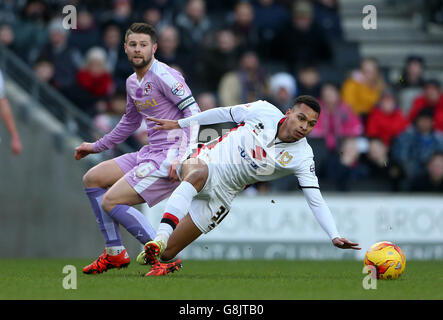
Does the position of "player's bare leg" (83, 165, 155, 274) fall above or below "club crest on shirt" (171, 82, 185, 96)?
below

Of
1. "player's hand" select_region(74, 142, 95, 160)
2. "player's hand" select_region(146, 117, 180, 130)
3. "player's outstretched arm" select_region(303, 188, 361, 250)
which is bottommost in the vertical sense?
"player's outstretched arm" select_region(303, 188, 361, 250)

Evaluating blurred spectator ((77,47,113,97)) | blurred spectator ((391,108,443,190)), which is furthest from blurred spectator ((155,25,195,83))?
blurred spectator ((391,108,443,190))

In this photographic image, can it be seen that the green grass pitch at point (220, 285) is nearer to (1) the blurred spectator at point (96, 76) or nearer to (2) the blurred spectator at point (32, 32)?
(1) the blurred spectator at point (96, 76)

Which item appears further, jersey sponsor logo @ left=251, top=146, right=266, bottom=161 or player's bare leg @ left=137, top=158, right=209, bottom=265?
jersey sponsor logo @ left=251, top=146, right=266, bottom=161

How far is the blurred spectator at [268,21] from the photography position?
1598 centimetres

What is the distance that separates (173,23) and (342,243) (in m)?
8.84

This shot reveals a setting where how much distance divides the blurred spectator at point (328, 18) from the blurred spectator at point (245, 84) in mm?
2602

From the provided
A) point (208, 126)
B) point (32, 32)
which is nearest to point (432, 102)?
point (208, 126)

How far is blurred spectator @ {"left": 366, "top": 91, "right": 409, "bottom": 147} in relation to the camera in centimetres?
1440

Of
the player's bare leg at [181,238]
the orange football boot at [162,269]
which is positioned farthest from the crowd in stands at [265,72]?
the orange football boot at [162,269]

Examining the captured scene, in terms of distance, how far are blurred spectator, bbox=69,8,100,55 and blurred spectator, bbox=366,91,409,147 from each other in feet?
15.6

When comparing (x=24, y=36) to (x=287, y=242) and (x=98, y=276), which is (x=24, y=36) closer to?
(x=287, y=242)

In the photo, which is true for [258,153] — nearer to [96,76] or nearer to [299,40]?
[96,76]

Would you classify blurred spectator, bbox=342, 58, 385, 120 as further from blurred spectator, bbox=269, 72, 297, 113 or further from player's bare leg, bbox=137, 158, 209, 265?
player's bare leg, bbox=137, 158, 209, 265
